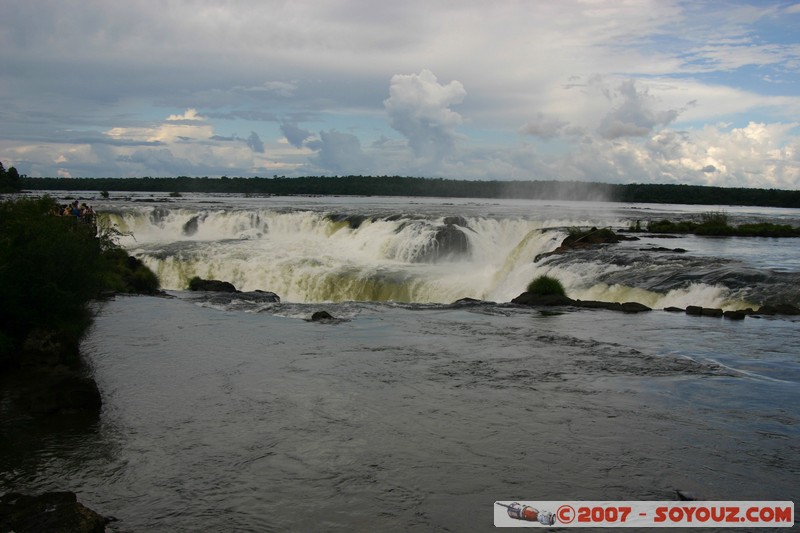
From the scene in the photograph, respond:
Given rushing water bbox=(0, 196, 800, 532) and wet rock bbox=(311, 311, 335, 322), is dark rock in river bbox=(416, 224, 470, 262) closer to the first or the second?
rushing water bbox=(0, 196, 800, 532)

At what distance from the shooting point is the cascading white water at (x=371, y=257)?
85.8 feet

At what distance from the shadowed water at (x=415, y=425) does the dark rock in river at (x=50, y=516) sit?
26.2 inches

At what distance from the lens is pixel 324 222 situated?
44062mm

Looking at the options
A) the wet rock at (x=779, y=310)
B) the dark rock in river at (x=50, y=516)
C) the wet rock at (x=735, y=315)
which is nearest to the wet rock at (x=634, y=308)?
the wet rock at (x=735, y=315)

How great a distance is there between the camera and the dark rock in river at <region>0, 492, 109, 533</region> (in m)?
6.12

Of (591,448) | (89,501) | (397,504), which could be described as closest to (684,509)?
(591,448)

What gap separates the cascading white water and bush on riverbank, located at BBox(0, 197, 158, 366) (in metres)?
13.6

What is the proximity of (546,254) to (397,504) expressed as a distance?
22347mm

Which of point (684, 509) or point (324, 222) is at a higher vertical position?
point (324, 222)

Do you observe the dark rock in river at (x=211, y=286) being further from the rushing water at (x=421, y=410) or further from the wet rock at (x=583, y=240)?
the wet rock at (x=583, y=240)

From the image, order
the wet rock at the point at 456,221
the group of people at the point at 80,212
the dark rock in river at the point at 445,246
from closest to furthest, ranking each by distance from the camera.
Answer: the group of people at the point at 80,212
the dark rock in river at the point at 445,246
the wet rock at the point at 456,221

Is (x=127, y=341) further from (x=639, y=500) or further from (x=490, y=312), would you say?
(x=639, y=500)

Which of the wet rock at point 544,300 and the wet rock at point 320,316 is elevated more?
the wet rock at point 544,300

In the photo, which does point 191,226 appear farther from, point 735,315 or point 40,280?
point 735,315
